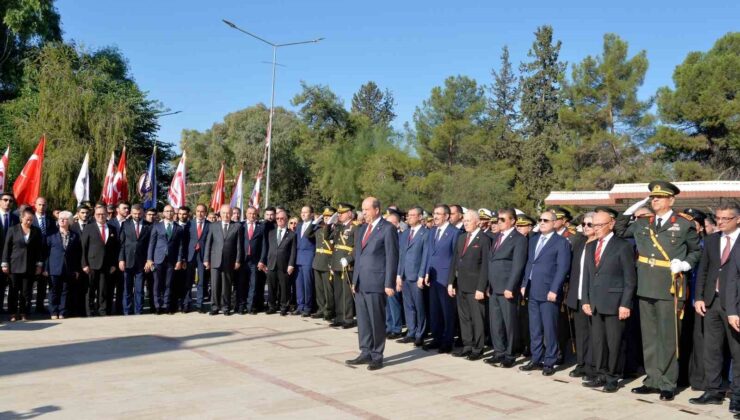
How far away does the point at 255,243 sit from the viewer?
12133 mm

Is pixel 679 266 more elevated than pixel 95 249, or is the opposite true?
pixel 679 266

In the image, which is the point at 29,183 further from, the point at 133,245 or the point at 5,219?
the point at 133,245

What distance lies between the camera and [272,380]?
21.8 feet

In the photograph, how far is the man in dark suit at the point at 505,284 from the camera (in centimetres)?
788

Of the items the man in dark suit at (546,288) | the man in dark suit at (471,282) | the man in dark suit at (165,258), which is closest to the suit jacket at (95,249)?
the man in dark suit at (165,258)

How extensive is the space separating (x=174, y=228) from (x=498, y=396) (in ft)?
24.1

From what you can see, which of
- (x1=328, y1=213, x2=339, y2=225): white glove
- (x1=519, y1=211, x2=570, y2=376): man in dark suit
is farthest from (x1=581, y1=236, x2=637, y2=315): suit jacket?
(x1=328, y1=213, x2=339, y2=225): white glove

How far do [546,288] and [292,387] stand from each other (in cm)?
321

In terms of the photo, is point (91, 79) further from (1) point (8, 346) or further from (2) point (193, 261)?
(1) point (8, 346)

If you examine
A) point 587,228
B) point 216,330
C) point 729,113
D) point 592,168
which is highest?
point 729,113

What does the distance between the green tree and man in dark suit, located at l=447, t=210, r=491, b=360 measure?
27662mm

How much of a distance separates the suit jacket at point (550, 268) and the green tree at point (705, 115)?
2797 cm

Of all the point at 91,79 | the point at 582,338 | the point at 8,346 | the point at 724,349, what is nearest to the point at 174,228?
the point at 8,346

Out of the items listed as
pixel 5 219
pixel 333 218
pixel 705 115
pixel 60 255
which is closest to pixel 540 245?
pixel 333 218
